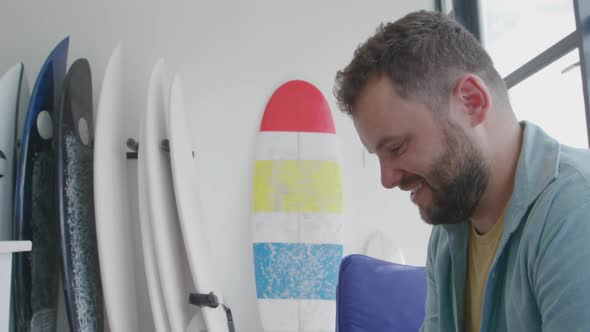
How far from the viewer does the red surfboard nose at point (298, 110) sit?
2322mm

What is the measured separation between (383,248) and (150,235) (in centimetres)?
114

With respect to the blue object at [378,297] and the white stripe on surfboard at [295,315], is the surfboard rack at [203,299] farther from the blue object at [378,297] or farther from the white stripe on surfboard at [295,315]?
the blue object at [378,297]

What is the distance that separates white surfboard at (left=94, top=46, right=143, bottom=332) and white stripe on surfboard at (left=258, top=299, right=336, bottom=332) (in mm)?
608

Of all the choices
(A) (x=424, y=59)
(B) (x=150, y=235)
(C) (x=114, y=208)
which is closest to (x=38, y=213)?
(C) (x=114, y=208)

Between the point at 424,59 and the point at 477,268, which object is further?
the point at 477,268

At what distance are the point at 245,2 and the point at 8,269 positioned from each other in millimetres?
1783

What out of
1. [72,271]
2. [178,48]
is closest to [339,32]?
[178,48]

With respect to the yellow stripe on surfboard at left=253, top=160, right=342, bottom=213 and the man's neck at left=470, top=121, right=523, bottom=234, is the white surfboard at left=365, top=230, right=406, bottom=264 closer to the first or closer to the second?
the yellow stripe on surfboard at left=253, top=160, right=342, bottom=213

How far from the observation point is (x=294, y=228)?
2246 mm

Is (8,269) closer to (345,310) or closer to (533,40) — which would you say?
(345,310)

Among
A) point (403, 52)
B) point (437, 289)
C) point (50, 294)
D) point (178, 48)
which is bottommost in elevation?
point (50, 294)

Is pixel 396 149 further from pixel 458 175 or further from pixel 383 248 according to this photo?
pixel 383 248

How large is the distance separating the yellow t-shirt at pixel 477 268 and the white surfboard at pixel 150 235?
1.26 meters

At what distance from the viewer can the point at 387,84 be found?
0.88 meters
